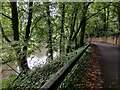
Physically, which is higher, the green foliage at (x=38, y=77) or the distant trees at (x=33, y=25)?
the distant trees at (x=33, y=25)

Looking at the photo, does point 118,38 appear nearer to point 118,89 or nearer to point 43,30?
point 43,30

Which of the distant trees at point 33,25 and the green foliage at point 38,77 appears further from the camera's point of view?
the distant trees at point 33,25

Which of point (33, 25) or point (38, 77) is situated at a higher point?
point (33, 25)

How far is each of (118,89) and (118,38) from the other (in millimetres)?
31154

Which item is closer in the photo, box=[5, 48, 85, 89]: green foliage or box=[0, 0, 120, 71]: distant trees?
box=[5, 48, 85, 89]: green foliage

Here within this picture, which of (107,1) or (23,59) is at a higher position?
(107,1)

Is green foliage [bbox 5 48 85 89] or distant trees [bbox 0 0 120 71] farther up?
distant trees [bbox 0 0 120 71]

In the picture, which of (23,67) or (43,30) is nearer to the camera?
(23,67)

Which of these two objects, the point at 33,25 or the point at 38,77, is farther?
the point at 33,25

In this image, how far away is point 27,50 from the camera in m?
13.6

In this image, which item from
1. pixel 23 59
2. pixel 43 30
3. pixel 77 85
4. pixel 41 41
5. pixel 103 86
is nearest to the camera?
pixel 77 85

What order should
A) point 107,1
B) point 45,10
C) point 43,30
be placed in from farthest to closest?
point 107,1
point 43,30
point 45,10

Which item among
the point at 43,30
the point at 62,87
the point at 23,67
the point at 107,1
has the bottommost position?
the point at 23,67

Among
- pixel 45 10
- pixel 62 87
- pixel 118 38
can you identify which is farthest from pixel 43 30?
pixel 118 38
